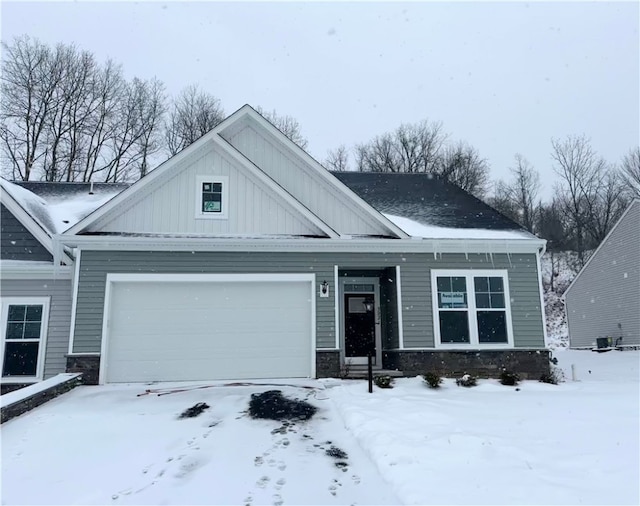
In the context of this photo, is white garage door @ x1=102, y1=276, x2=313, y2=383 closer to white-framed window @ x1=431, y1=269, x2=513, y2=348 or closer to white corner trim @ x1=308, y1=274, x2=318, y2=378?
white corner trim @ x1=308, y1=274, x2=318, y2=378

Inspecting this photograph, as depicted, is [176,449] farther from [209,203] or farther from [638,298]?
[638,298]

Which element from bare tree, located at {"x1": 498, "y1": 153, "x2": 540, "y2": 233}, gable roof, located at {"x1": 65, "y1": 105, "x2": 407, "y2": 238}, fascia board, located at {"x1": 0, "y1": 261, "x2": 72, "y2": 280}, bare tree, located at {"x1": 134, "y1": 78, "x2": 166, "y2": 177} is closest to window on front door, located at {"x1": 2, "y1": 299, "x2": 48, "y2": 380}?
fascia board, located at {"x1": 0, "y1": 261, "x2": 72, "y2": 280}

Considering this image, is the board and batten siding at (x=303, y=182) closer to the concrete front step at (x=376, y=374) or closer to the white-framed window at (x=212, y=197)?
the white-framed window at (x=212, y=197)

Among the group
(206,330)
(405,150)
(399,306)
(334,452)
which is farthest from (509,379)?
(405,150)

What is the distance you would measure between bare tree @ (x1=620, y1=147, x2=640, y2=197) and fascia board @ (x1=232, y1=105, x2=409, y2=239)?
31668 mm

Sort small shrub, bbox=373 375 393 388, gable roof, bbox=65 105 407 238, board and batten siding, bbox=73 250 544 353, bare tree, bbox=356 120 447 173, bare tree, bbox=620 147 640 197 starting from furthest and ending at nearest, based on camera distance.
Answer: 1. bare tree, bbox=620 147 640 197
2. bare tree, bbox=356 120 447 173
3. gable roof, bbox=65 105 407 238
4. board and batten siding, bbox=73 250 544 353
5. small shrub, bbox=373 375 393 388

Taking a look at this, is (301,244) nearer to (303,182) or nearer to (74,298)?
(303,182)

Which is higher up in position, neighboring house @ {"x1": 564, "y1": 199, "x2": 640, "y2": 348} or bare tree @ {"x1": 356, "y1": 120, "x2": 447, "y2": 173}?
bare tree @ {"x1": 356, "y1": 120, "x2": 447, "y2": 173}

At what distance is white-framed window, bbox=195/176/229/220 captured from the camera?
10047 mm

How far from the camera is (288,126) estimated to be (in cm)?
3266

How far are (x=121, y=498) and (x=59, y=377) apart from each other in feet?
18.8

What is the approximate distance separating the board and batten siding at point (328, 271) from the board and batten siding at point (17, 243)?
1.38 meters

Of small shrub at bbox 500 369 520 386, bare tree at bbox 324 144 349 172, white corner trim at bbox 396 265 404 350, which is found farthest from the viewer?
bare tree at bbox 324 144 349 172

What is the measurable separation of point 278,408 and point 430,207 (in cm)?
758
